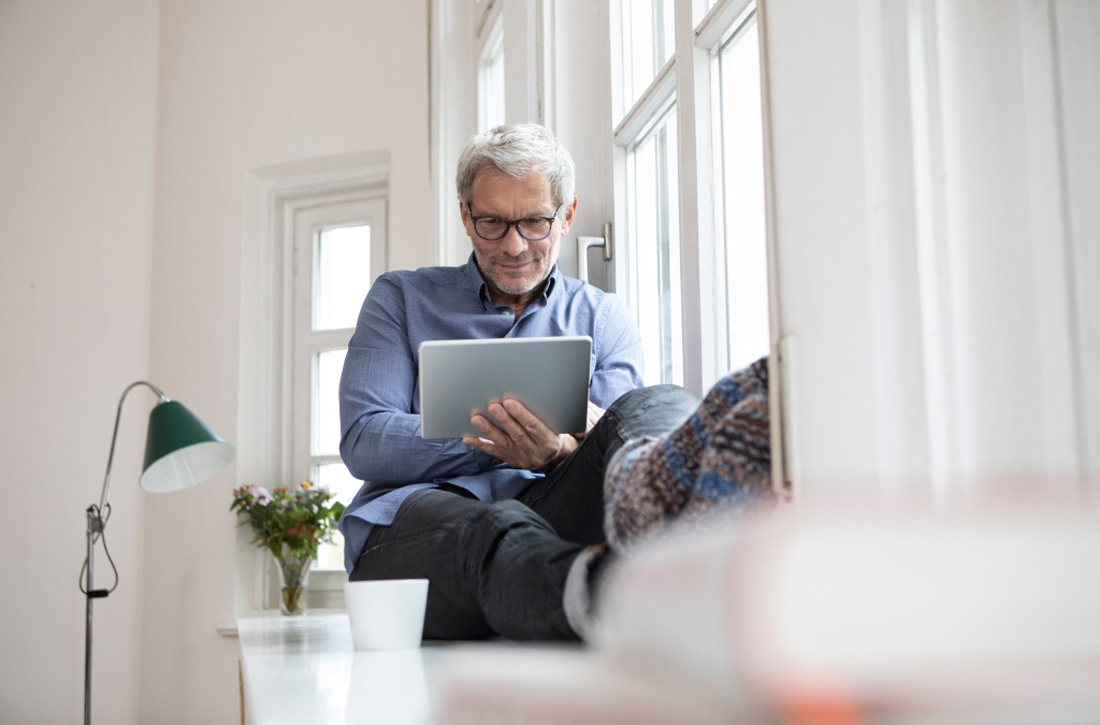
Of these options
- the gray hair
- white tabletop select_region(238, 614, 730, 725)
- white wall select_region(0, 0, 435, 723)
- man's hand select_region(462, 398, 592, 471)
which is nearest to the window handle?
the gray hair

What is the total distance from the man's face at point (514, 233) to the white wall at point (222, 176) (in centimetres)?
173

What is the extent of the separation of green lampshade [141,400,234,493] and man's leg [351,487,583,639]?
5.32ft

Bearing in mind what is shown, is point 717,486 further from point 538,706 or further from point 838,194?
point 538,706

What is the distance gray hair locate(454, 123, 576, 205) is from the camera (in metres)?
1.81

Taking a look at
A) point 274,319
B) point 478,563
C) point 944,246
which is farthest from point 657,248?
point 274,319

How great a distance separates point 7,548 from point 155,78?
1821mm

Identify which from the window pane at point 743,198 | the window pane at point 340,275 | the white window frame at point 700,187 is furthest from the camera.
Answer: the window pane at point 340,275

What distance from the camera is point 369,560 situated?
1435 millimetres

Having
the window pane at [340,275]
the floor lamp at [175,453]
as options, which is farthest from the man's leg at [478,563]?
the window pane at [340,275]

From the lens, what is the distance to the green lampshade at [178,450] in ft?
9.47

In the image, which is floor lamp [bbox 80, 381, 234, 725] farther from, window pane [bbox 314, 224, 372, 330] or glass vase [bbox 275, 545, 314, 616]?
window pane [bbox 314, 224, 372, 330]

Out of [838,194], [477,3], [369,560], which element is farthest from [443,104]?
[838,194]

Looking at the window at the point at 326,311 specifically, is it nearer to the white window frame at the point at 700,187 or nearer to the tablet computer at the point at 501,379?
the white window frame at the point at 700,187

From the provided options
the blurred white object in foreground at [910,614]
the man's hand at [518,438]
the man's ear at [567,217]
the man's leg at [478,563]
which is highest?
the man's ear at [567,217]
